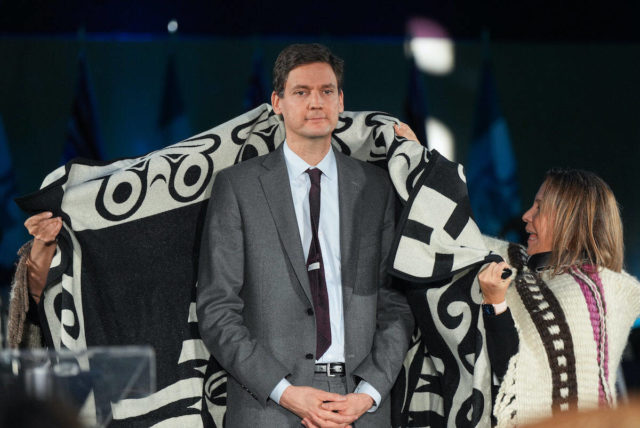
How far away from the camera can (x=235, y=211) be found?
2.31 m

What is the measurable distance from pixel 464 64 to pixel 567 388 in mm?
6490

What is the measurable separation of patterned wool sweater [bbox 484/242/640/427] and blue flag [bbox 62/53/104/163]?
5763 mm

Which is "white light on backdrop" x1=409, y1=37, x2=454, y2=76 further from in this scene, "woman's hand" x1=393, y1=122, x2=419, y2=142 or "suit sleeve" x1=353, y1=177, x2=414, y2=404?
"suit sleeve" x1=353, y1=177, x2=414, y2=404

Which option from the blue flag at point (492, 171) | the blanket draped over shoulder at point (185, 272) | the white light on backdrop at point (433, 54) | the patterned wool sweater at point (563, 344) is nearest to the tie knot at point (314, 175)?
the blanket draped over shoulder at point (185, 272)

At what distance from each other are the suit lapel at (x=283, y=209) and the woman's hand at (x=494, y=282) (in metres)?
0.47

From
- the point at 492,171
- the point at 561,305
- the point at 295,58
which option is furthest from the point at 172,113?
the point at 561,305

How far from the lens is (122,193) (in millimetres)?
2436

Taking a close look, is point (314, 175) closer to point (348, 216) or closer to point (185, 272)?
point (348, 216)

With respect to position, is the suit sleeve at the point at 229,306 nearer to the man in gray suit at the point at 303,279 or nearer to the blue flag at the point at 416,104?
the man in gray suit at the point at 303,279

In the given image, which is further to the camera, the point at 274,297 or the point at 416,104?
the point at 416,104

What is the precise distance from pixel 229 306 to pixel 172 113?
233 inches

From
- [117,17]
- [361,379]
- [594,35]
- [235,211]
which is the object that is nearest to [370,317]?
[361,379]

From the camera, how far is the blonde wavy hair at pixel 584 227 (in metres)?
2.54

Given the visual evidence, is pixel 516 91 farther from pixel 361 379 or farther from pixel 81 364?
pixel 81 364
